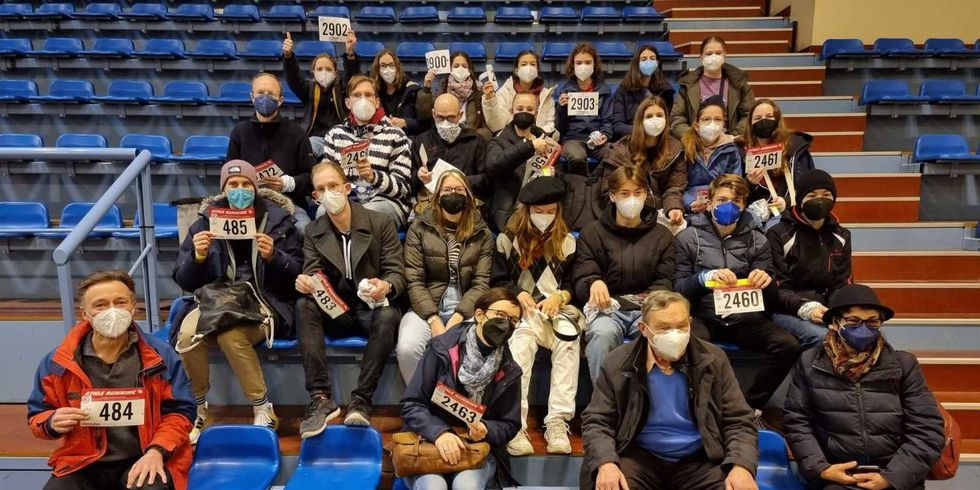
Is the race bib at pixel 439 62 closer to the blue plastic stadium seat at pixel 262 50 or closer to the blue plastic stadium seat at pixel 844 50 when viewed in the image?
the blue plastic stadium seat at pixel 262 50

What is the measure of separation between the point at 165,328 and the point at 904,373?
370 cm

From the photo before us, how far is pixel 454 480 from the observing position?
248cm

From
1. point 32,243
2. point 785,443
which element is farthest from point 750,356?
point 32,243

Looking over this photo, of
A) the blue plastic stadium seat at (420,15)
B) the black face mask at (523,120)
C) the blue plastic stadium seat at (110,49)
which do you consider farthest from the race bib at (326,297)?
the blue plastic stadium seat at (420,15)

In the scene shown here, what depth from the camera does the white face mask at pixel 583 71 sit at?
14.9 feet

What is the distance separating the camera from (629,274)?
3.22 metres

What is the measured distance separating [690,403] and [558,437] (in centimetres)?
68

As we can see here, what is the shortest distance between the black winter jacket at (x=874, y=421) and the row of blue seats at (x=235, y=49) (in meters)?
5.06

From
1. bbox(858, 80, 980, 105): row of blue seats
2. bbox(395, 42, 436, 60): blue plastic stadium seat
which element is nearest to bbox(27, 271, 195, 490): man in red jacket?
bbox(395, 42, 436, 60): blue plastic stadium seat

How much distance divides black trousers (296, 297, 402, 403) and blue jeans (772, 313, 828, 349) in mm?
1995

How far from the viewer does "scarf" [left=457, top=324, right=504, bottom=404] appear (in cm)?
252

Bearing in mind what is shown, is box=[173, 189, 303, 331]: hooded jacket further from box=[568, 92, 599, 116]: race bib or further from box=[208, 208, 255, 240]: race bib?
box=[568, 92, 599, 116]: race bib

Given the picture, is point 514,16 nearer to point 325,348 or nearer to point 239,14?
point 239,14

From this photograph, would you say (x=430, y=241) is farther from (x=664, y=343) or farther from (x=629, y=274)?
(x=664, y=343)
